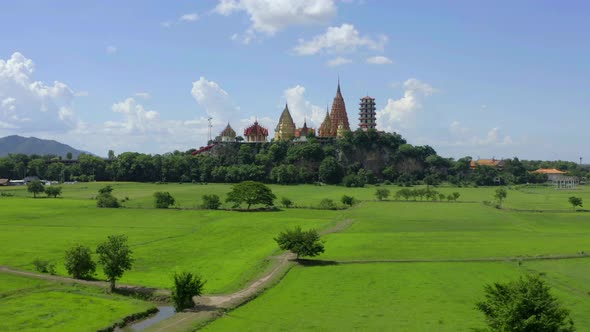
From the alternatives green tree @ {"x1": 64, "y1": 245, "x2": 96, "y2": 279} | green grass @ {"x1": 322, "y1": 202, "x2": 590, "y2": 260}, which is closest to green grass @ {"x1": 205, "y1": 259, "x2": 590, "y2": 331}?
green grass @ {"x1": 322, "y1": 202, "x2": 590, "y2": 260}

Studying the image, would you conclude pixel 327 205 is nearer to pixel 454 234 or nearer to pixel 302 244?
pixel 454 234

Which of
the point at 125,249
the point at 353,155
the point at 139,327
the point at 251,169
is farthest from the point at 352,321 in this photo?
the point at 353,155

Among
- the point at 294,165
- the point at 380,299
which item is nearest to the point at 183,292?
the point at 380,299

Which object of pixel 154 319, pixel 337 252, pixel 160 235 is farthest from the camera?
pixel 160 235

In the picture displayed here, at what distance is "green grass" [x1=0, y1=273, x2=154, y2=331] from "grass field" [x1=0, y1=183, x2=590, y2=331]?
0.91 feet

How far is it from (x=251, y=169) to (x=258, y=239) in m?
96.8

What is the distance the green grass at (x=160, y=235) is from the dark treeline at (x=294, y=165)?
64.0 metres

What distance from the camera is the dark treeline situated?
571 feet

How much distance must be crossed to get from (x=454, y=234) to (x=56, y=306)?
173 feet

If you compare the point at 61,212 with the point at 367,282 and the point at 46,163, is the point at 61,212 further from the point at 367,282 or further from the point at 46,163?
the point at 46,163

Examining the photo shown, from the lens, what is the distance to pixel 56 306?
133ft

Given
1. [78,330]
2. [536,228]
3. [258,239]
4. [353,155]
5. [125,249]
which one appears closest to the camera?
[78,330]

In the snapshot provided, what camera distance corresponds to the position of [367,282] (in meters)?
48.5

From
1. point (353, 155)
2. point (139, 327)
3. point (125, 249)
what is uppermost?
point (353, 155)
